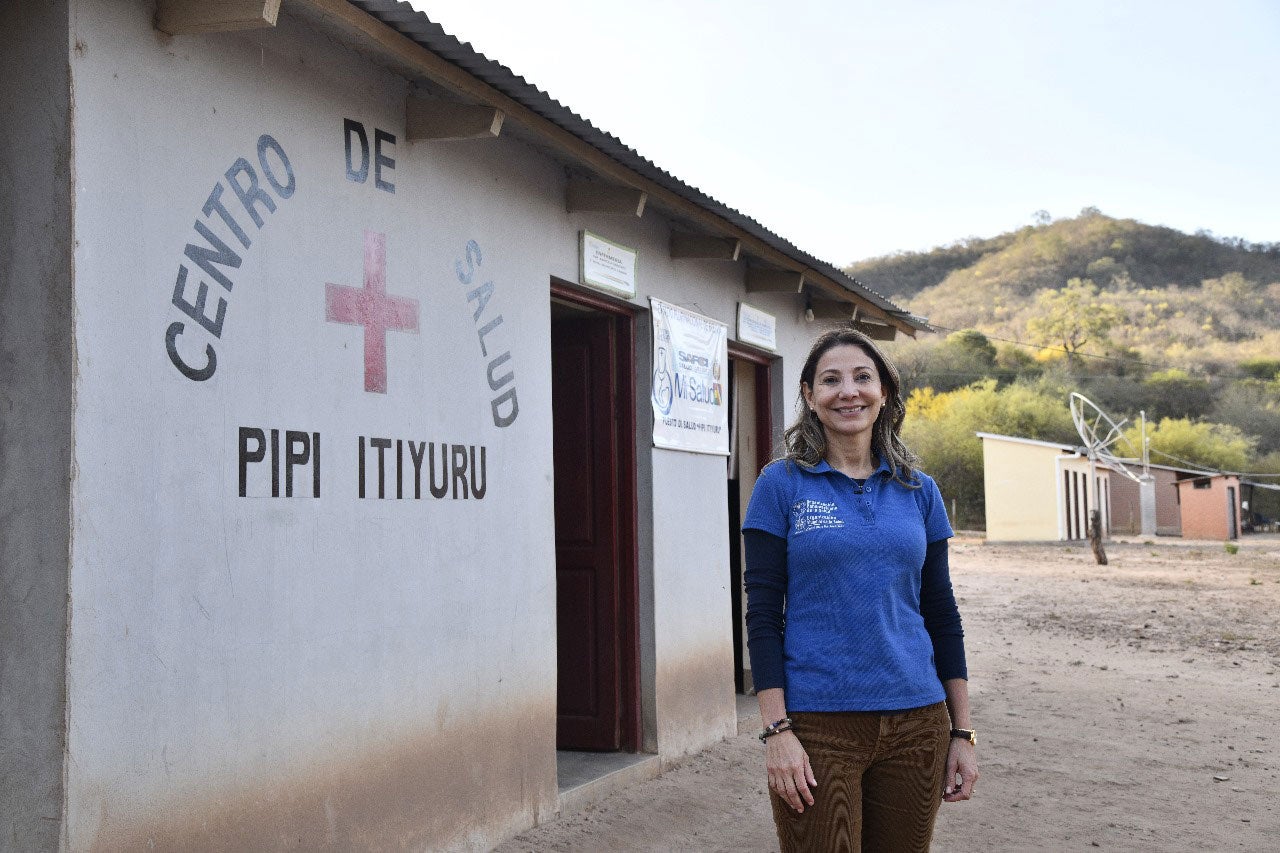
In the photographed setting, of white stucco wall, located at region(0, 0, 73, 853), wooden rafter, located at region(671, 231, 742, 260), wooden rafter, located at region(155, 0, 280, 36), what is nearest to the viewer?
white stucco wall, located at region(0, 0, 73, 853)

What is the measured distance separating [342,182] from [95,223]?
125cm

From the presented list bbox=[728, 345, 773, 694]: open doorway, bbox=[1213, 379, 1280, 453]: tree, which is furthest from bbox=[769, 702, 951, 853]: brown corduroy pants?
bbox=[1213, 379, 1280, 453]: tree

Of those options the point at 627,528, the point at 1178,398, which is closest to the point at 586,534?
the point at 627,528

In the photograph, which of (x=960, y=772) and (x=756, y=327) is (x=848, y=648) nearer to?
(x=960, y=772)

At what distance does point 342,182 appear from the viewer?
456cm

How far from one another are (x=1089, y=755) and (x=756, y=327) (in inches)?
147

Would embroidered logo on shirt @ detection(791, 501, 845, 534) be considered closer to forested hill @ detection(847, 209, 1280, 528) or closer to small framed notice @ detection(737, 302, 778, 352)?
small framed notice @ detection(737, 302, 778, 352)

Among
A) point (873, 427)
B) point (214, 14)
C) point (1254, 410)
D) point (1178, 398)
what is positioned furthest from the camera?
point (1178, 398)

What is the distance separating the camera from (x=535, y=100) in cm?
498

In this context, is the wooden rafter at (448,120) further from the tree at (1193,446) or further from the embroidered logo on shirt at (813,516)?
the tree at (1193,446)

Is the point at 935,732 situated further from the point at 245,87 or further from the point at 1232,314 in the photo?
the point at 1232,314

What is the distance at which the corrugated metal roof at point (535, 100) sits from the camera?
13.5 feet

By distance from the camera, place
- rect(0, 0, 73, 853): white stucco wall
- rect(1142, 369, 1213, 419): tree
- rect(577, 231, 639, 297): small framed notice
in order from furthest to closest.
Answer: rect(1142, 369, 1213, 419): tree < rect(577, 231, 639, 297): small framed notice < rect(0, 0, 73, 853): white stucco wall

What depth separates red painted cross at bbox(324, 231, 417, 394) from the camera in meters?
4.54
